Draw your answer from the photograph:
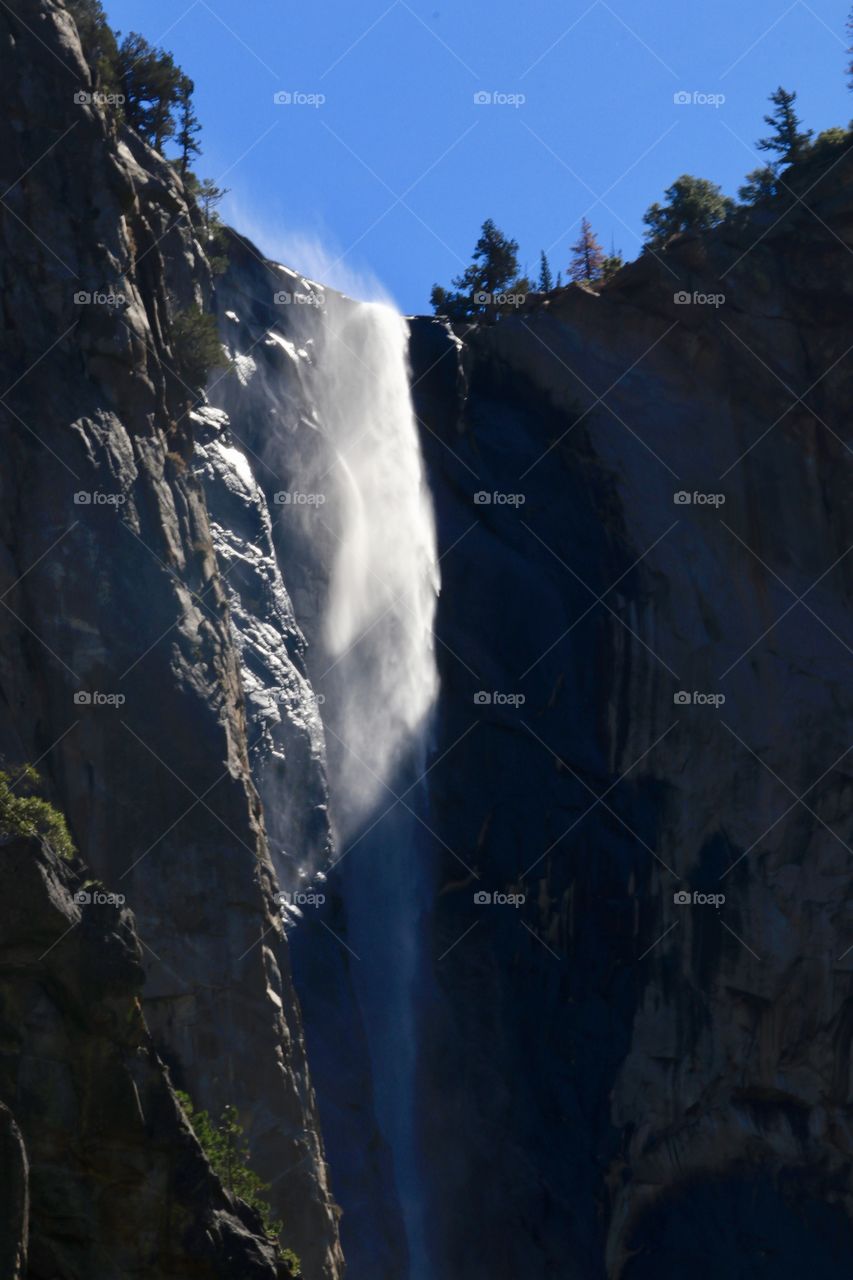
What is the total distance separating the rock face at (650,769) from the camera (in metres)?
42.1

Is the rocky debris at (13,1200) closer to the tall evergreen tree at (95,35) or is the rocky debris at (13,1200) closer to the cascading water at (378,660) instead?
the cascading water at (378,660)

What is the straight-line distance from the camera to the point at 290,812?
3988 centimetres

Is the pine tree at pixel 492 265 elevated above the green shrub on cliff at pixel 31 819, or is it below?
above

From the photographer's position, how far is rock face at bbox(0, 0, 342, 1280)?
29.2m

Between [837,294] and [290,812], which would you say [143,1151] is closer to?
[290,812]

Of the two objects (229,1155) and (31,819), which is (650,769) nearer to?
(229,1155)

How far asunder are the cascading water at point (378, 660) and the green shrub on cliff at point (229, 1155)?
945 cm

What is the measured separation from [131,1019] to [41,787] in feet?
23.7

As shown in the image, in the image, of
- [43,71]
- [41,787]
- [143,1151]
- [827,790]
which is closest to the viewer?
[143,1151]

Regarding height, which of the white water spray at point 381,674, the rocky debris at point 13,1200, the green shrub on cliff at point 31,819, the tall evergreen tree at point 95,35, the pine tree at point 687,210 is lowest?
the rocky debris at point 13,1200

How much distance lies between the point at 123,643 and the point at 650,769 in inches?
795

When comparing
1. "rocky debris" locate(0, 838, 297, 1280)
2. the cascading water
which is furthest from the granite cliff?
the cascading water

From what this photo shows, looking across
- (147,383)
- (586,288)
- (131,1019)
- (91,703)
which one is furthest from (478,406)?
(131,1019)

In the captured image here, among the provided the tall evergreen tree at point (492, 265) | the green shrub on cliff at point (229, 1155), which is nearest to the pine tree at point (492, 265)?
the tall evergreen tree at point (492, 265)
